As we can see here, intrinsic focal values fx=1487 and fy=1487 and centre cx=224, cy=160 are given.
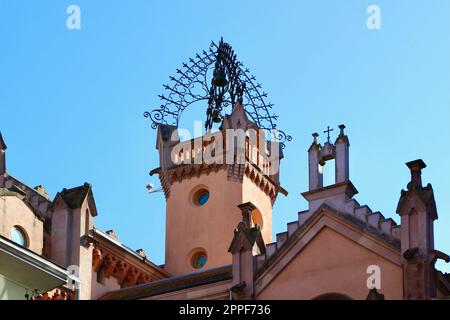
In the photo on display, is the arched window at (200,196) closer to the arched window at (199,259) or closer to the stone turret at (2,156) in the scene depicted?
the arched window at (199,259)

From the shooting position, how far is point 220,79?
67.9 m

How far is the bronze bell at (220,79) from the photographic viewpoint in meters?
67.9

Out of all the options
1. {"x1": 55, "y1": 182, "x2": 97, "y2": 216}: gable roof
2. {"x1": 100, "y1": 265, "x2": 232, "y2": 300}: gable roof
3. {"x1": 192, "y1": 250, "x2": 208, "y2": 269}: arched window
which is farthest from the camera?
{"x1": 192, "y1": 250, "x2": 208, "y2": 269}: arched window

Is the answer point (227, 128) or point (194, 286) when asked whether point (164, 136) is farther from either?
point (194, 286)

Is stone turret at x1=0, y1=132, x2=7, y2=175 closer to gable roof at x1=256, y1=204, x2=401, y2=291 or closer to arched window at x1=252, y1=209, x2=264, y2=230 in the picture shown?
gable roof at x1=256, y1=204, x2=401, y2=291

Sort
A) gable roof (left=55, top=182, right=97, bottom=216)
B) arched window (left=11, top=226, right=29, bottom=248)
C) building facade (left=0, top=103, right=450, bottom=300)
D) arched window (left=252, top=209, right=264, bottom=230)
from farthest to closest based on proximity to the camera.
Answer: arched window (left=252, top=209, right=264, bottom=230) < gable roof (left=55, top=182, right=97, bottom=216) < arched window (left=11, top=226, right=29, bottom=248) < building facade (left=0, top=103, right=450, bottom=300)

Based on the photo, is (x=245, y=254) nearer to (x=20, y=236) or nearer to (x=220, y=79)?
(x=20, y=236)

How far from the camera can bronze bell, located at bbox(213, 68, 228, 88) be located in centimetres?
6788

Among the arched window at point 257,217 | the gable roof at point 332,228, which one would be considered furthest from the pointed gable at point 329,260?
the arched window at point 257,217

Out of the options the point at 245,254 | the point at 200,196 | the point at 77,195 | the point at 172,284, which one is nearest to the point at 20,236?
the point at 77,195

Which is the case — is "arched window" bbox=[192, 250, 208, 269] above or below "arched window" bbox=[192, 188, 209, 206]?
below

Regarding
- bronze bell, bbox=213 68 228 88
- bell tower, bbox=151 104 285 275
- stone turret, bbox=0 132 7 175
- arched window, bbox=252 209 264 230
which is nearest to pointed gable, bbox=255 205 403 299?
stone turret, bbox=0 132 7 175

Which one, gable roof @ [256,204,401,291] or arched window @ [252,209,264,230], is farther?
arched window @ [252,209,264,230]
